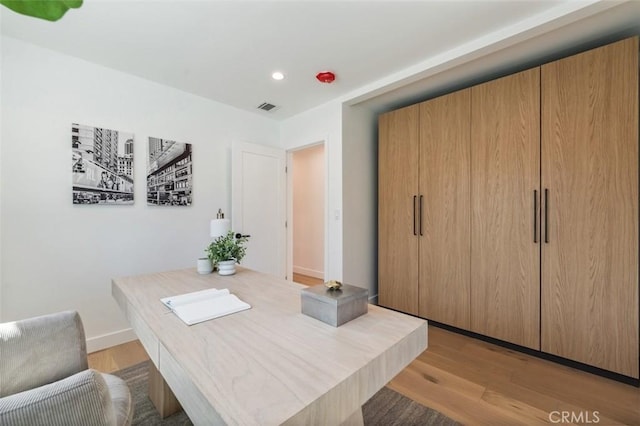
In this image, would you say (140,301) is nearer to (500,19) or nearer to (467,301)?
(467,301)

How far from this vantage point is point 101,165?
2391 millimetres

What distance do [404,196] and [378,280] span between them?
1049 mm

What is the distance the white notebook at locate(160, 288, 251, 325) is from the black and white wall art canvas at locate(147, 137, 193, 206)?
5.60 ft

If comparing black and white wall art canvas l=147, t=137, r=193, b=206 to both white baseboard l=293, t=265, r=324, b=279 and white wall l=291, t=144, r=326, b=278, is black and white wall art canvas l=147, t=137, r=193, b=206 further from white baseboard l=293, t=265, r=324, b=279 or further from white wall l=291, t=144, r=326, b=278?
white baseboard l=293, t=265, r=324, b=279

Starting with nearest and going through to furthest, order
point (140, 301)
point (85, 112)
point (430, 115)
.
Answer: point (140, 301), point (85, 112), point (430, 115)

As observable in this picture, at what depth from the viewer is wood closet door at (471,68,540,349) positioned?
2195 mm

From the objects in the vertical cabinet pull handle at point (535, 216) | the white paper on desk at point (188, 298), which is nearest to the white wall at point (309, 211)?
the vertical cabinet pull handle at point (535, 216)

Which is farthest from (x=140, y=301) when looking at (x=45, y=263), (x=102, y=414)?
(x=45, y=263)

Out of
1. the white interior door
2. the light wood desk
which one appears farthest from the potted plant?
the white interior door

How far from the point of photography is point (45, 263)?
7.07 feet

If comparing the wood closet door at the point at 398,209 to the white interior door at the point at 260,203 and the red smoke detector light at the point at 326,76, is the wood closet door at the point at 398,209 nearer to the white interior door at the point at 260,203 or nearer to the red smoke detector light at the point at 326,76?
the red smoke detector light at the point at 326,76

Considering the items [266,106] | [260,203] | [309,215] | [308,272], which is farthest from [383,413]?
[309,215]

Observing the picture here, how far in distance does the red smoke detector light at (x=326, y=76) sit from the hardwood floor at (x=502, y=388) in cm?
253

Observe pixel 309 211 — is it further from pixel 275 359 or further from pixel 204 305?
pixel 275 359
